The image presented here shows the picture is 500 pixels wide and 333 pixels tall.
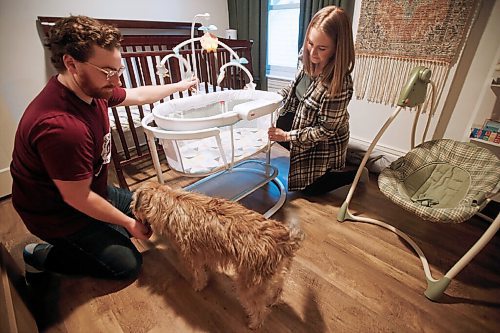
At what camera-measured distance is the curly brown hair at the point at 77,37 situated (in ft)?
2.66

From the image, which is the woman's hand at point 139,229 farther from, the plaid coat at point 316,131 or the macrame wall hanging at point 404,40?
the macrame wall hanging at point 404,40

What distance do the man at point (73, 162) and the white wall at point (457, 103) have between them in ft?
6.74

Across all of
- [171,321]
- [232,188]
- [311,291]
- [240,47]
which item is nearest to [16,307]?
[171,321]

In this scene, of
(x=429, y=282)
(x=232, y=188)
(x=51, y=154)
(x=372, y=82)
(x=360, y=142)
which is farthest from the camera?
(x=360, y=142)

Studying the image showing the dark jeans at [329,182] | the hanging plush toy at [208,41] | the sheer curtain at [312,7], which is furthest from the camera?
the sheer curtain at [312,7]

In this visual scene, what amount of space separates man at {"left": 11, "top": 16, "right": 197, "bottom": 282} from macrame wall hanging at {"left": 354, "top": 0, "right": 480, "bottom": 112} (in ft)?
6.25

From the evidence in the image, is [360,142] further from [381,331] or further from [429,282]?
[381,331]

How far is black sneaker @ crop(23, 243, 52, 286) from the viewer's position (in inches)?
46.7

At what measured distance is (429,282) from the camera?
1152 mm

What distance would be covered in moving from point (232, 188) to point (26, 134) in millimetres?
1242

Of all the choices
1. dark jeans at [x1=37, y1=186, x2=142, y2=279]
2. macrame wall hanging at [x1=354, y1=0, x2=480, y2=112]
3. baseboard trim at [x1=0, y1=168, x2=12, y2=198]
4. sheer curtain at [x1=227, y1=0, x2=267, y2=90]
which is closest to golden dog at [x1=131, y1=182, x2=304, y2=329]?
dark jeans at [x1=37, y1=186, x2=142, y2=279]

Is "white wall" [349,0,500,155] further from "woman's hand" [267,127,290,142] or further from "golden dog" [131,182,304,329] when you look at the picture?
"golden dog" [131,182,304,329]

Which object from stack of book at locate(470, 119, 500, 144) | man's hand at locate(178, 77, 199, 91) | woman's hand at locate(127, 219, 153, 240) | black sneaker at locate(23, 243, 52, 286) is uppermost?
man's hand at locate(178, 77, 199, 91)

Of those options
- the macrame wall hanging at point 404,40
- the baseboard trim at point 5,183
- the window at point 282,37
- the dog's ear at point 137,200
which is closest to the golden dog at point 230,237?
the dog's ear at point 137,200
